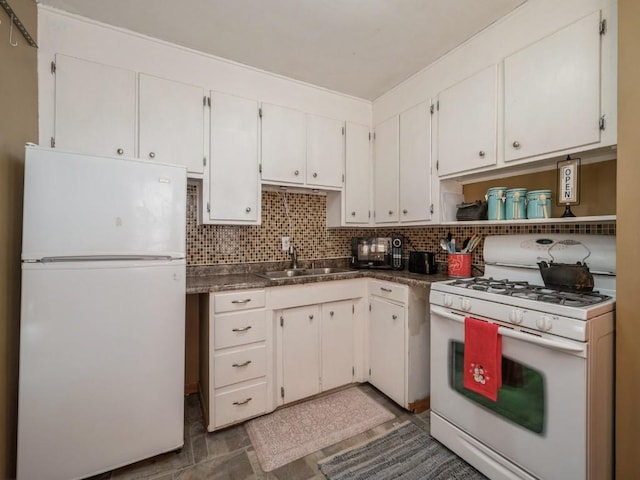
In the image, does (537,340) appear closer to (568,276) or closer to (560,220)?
(568,276)

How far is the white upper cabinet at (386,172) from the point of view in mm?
2457

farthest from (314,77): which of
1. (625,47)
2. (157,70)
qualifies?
(625,47)

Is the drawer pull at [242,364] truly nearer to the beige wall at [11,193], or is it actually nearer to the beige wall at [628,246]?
the beige wall at [11,193]

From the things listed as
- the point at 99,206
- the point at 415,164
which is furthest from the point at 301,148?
the point at 99,206

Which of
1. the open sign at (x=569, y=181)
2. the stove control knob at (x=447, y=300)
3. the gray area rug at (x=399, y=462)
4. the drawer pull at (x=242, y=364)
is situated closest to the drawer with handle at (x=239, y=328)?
the drawer pull at (x=242, y=364)

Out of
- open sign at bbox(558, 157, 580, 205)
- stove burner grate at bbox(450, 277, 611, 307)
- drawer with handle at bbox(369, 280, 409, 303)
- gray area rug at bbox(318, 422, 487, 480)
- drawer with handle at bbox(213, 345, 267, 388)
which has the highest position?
open sign at bbox(558, 157, 580, 205)

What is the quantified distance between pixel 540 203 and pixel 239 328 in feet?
6.43

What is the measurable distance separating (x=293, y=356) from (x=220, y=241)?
42.6 inches

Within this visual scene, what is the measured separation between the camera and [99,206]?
1416 millimetres

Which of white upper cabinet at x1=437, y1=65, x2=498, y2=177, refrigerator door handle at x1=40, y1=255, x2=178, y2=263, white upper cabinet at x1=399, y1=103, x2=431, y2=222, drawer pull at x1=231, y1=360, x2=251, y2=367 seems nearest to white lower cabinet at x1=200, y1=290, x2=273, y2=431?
drawer pull at x1=231, y1=360, x2=251, y2=367

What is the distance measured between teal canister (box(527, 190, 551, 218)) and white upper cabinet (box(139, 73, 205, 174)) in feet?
6.91

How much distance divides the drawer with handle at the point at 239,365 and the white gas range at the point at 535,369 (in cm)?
112

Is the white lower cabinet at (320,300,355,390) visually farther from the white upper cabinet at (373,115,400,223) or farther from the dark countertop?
the white upper cabinet at (373,115,400,223)

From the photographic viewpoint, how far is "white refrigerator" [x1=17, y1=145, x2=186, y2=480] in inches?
51.9
